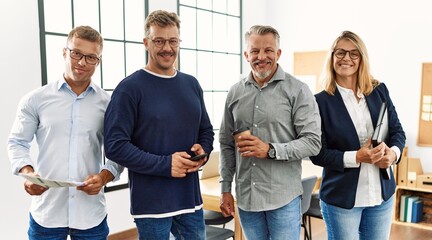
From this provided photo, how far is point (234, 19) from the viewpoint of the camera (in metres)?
6.02

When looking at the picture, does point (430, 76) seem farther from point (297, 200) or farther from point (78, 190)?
point (78, 190)

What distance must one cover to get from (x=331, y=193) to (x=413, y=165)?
3.24 metres

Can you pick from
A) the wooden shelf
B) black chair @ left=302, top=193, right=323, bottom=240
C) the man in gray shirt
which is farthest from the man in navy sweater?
the wooden shelf

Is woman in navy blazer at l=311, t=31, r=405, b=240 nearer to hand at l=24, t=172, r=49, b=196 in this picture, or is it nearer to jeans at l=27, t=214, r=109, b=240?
jeans at l=27, t=214, r=109, b=240

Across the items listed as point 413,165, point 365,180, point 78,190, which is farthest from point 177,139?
point 413,165

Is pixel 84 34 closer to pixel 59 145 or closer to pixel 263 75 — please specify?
pixel 59 145

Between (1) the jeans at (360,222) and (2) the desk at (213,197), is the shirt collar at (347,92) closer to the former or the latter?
(1) the jeans at (360,222)

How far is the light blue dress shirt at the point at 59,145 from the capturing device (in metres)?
1.77

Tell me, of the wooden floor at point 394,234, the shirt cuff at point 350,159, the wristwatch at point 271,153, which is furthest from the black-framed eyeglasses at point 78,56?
the wooden floor at point 394,234

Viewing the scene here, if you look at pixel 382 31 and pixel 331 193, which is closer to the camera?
pixel 331 193

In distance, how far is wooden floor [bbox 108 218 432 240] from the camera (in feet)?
14.3

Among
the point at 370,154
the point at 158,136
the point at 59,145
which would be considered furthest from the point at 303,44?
the point at 59,145

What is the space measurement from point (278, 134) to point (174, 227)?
0.63 metres

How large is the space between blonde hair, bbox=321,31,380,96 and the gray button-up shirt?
8.6 inches
